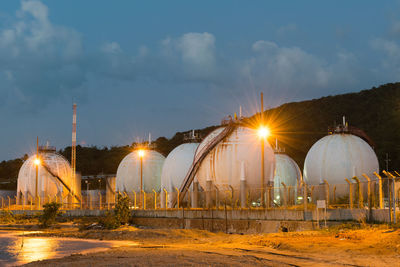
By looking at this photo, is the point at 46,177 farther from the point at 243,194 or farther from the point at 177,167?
the point at 243,194

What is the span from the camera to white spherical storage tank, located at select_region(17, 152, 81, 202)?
68.2 m

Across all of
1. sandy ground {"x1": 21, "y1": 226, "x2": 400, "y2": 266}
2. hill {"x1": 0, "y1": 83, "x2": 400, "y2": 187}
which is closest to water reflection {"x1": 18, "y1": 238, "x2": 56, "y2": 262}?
sandy ground {"x1": 21, "y1": 226, "x2": 400, "y2": 266}

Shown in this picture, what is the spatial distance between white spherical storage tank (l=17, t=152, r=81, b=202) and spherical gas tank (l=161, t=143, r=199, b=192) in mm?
20205

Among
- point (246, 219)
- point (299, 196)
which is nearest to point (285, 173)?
point (299, 196)

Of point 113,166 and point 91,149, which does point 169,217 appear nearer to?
point 113,166

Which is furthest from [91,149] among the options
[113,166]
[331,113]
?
[331,113]

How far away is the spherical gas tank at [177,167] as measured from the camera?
51.5 m

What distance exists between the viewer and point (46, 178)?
68.4m

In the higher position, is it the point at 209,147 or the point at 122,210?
the point at 209,147

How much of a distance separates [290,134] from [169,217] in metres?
88.8

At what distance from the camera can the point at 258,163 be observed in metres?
40.2

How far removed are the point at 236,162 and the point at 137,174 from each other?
77.6ft

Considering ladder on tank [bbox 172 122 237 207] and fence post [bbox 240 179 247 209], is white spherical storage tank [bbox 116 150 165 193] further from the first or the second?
fence post [bbox 240 179 247 209]

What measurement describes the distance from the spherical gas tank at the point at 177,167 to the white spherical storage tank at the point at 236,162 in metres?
9.74
